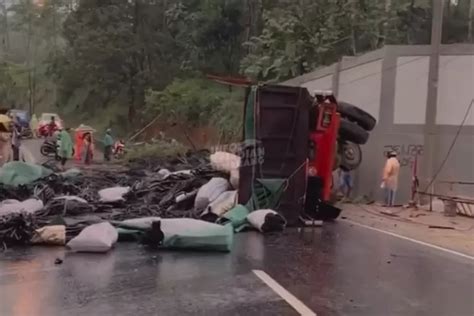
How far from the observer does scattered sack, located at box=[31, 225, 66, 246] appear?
10539mm

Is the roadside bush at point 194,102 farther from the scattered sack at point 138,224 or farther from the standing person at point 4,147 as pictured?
the scattered sack at point 138,224

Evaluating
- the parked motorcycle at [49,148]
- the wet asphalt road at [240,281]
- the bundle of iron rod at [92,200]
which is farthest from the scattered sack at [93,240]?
the parked motorcycle at [49,148]

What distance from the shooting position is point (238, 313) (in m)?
6.77

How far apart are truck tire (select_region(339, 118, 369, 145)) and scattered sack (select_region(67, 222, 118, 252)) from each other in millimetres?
8120

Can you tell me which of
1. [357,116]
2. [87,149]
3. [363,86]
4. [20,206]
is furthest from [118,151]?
[20,206]

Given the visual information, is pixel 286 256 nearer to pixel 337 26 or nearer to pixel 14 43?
pixel 337 26

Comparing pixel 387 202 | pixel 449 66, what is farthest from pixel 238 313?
pixel 449 66

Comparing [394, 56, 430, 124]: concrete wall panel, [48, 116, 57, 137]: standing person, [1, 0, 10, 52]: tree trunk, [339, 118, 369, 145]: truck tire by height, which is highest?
[1, 0, 10, 52]: tree trunk

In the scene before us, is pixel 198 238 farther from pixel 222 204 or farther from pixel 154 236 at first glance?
pixel 222 204

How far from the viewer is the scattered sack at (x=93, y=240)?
10.1 meters

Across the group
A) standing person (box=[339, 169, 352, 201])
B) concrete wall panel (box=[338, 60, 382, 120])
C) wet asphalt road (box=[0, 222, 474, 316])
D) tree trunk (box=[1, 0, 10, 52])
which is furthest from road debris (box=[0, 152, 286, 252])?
tree trunk (box=[1, 0, 10, 52])

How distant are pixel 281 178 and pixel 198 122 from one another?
1097 inches

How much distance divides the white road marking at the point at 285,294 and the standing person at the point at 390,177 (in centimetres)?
1041

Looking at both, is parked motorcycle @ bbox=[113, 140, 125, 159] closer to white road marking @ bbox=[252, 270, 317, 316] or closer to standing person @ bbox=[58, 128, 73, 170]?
standing person @ bbox=[58, 128, 73, 170]
